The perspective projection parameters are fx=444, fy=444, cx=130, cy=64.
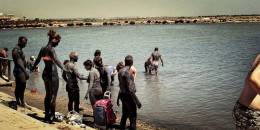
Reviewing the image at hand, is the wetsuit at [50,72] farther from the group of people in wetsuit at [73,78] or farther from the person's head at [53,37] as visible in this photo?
the person's head at [53,37]

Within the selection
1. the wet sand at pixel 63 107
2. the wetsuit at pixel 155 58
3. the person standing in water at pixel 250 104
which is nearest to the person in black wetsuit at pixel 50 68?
the wet sand at pixel 63 107

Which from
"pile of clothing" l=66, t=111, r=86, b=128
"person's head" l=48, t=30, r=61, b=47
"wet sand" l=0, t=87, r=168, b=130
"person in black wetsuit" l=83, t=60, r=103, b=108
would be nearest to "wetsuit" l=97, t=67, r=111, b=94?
"person in black wetsuit" l=83, t=60, r=103, b=108

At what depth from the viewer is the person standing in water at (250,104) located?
4.64 metres

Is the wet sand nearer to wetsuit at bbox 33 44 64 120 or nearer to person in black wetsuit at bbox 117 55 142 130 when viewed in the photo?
wetsuit at bbox 33 44 64 120

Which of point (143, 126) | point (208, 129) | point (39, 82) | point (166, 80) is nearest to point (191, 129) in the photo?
point (208, 129)

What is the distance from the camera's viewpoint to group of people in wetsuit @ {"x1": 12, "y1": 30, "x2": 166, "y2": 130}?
367 inches

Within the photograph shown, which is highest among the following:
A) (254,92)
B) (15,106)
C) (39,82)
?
(254,92)

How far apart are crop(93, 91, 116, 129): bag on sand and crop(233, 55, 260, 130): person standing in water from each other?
5.81 metres

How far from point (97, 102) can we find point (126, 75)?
161 centimetres

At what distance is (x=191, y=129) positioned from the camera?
12750 millimetres

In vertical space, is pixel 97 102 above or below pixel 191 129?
above

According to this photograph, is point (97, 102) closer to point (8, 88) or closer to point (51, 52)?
point (51, 52)

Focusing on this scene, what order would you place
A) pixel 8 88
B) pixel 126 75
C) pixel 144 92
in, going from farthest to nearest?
pixel 144 92, pixel 8 88, pixel 126 75

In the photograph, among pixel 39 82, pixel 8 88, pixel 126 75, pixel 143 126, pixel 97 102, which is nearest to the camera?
pixel 126 75
